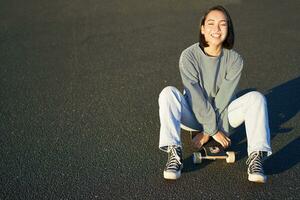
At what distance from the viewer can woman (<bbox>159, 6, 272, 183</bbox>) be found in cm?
288

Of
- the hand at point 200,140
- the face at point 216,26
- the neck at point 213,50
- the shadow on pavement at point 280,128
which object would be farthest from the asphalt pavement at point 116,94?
the face at point 216,26

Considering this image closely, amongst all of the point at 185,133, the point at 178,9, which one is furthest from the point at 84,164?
the point at 178,9

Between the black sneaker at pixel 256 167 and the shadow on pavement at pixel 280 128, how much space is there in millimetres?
212

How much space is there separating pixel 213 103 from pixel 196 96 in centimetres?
23

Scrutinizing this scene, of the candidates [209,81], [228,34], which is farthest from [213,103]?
[228,34]

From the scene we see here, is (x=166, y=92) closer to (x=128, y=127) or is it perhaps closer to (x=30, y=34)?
(x=128, y=127)

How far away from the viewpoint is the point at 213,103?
3152 mm

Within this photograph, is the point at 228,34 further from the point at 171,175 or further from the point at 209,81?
the point at 171,175

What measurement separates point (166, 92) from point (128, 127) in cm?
79

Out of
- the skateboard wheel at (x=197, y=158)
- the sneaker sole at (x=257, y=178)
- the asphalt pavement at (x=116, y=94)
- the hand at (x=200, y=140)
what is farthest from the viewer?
the hand at (x=200, y=140)

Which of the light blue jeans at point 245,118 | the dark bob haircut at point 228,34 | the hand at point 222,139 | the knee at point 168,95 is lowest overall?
the hand at point 222,139

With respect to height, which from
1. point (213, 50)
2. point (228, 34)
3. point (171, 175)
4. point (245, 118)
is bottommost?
point (171, 175)

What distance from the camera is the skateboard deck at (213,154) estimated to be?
3.06 metres

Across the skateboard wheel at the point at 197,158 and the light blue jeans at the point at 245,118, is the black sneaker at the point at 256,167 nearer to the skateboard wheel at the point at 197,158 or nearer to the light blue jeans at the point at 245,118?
the light blue jeans at the point at 245,118
